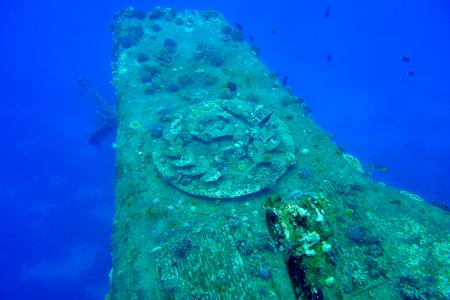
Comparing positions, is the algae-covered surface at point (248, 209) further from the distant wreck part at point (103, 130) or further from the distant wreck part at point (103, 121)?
the distant wreck part at point (103, 121)

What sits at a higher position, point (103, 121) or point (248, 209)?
point (103, 121)

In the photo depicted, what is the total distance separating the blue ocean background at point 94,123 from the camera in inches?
1056

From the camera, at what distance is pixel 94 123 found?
33.1 m

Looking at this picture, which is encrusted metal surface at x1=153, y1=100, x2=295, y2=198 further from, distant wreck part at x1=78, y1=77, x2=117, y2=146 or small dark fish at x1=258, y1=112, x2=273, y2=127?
distant wreck part at x1=78, y1=77, x2=117, y2=146

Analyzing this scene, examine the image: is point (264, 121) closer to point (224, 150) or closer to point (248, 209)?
point (224, 150)

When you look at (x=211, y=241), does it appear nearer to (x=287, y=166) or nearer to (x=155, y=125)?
(x=287, y=166)

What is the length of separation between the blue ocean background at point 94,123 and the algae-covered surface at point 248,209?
30.7 ft

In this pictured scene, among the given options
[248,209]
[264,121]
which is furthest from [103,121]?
[248,209]

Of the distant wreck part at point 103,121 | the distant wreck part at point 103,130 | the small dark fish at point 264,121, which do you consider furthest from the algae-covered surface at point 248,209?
the distant wreck part at point 103,121

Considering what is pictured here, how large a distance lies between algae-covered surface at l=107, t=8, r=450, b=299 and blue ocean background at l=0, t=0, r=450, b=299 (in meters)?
9.35

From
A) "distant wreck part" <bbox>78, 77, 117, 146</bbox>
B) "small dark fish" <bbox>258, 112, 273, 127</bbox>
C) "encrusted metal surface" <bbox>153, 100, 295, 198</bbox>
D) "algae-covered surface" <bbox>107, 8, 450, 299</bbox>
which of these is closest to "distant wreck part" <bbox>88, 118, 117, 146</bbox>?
"distant wreck part" <bbox>78, 77, 117, 146</bbox>

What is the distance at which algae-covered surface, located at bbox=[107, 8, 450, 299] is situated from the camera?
6.71 metres

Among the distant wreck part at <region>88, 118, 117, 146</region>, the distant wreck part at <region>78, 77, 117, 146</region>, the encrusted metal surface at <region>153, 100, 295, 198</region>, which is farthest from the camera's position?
the distant wreck part at <region>78, 77, 117, 146</region>

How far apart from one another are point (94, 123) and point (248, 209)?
A: 88.7 ft
